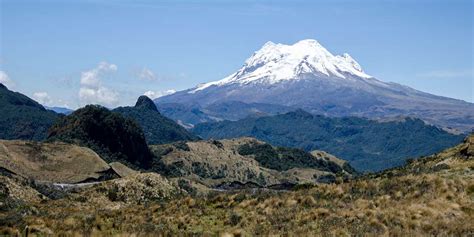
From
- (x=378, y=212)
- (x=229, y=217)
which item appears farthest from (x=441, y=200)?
(x=229, y=217)

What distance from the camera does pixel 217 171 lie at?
163750 millimetres

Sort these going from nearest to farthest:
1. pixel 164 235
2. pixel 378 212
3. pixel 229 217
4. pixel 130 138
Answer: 1. pixel 164 235
2. pixel 378 212
3. pixel 229 217
4. pixel 130 138

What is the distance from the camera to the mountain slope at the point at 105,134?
430 ft

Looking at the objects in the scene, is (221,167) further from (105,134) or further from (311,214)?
(311,214)

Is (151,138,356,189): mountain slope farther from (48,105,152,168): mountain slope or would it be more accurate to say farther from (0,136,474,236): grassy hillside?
(0,136,474,236): grassy hillside

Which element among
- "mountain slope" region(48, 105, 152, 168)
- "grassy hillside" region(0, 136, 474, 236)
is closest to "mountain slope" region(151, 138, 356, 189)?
"mountain slope" region(48, 105, 152, 168)

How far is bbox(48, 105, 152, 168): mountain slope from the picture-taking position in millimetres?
131000

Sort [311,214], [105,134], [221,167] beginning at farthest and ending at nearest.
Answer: [221,167] < [105,134] < [311,214]

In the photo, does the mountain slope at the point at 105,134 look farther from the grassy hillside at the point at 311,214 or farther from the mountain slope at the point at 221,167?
the grassy hillside at the point at 311,214

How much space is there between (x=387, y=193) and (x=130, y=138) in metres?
121

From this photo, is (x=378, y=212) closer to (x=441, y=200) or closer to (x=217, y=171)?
(x=441, y=200)

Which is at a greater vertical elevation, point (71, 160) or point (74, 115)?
point (74, 115)

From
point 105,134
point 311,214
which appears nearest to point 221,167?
point 105,134

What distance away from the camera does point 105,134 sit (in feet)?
456
